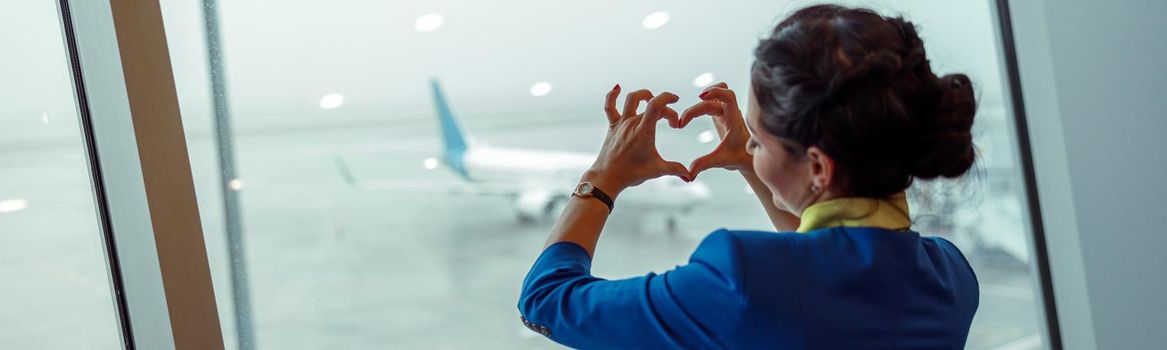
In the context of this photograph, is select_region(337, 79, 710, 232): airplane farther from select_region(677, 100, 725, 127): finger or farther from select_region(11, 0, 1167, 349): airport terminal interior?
select_region(677, 100, 725, 127): finger

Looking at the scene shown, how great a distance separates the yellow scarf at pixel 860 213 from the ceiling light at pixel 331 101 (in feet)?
2.50

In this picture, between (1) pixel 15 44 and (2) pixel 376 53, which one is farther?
(2) pixel 376 53

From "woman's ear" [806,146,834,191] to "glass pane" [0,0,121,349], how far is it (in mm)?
980

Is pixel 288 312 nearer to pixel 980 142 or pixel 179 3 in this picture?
pixel 179 3

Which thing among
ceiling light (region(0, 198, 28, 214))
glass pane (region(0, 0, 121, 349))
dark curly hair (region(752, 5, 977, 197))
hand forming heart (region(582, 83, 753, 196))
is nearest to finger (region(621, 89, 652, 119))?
hand forming heart (region(582, 83, 753, 196))

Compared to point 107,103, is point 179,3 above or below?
above

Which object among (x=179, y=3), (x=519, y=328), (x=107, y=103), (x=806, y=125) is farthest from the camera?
(x=519, y=328)

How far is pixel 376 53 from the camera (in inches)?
55.9

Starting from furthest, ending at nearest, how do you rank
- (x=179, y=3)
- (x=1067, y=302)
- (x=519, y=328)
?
(x=1067, y=302), (x=519, y=328), (x=179, y=3)

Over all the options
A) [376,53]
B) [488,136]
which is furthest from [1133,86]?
[376,53]

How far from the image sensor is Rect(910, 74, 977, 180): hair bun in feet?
2.92

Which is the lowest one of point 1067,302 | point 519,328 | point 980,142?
point 1067,302

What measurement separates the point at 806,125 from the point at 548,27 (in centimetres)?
64

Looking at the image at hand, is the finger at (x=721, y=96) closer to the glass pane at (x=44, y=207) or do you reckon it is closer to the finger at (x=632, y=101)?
the finger at (x=632, y=101)
